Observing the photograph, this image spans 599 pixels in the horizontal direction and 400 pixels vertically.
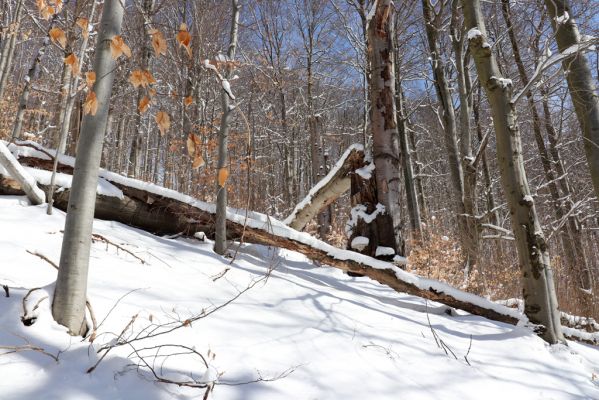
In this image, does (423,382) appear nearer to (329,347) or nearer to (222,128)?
(329,347)

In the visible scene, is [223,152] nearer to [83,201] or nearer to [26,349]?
[83,201]

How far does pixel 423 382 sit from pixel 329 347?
0.56 metres

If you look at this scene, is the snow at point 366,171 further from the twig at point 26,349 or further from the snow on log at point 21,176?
the twig at point 26,349

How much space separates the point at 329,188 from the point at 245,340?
322cm

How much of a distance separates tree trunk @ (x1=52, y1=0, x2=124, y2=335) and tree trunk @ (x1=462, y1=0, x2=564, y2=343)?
11.2 ft

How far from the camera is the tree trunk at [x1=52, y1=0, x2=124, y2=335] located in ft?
5.14

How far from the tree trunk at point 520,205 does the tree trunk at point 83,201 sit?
341cm

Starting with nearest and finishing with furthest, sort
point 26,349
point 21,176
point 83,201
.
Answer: point 26,349 → point 83,201 → point 21,176

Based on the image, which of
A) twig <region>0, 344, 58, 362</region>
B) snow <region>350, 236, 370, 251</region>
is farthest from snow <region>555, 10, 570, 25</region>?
twig <region>0, 344, 58, 362</region>

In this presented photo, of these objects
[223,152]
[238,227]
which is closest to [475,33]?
[223,152]

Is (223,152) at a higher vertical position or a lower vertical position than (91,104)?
higher

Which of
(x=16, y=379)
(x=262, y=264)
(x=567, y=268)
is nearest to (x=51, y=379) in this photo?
(x=16, y=379)

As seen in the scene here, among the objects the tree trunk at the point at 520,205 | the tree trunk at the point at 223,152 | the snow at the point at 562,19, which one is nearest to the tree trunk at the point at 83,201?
the tree trunk at the point at 223,152

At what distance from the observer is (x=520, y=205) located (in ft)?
11.0
